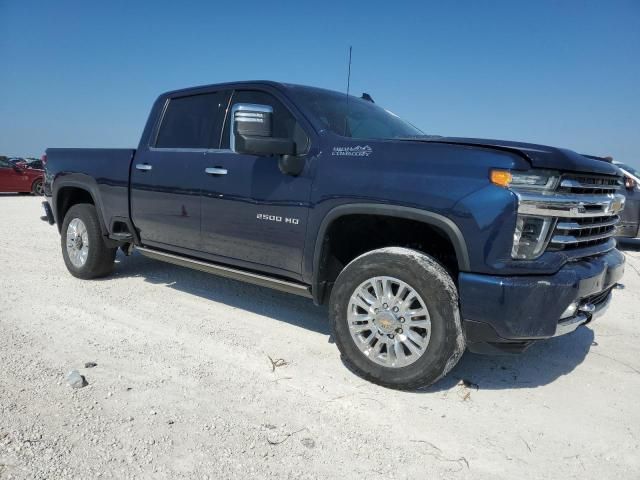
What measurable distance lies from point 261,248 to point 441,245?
132 centimetres

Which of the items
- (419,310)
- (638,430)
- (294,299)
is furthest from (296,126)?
(638,430)

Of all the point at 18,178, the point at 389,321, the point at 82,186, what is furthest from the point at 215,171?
the point at 18,178

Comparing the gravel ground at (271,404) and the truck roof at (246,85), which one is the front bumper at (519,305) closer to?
the gravel ground at (271,404)

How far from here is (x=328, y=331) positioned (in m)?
4.04

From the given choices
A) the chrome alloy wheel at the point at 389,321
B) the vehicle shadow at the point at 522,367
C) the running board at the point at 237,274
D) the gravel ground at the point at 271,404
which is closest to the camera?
the gravel ground at the point at 271,404

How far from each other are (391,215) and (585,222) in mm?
1155

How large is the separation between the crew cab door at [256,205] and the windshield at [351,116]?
0.67 feet

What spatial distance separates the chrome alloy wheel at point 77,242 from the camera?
5270mm

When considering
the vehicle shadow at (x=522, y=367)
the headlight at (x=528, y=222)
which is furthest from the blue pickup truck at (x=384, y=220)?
the vehicle shadow at (x=522, y=367)

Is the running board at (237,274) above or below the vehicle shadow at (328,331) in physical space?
above

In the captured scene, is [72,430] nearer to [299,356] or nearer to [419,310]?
[299,356]

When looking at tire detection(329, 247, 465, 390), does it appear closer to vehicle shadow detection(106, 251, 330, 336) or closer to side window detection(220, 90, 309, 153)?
vehicle shadow detection(106, 251, 330, 336)

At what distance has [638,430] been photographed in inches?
105

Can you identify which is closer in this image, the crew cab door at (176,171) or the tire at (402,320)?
the tire at (402,320)
